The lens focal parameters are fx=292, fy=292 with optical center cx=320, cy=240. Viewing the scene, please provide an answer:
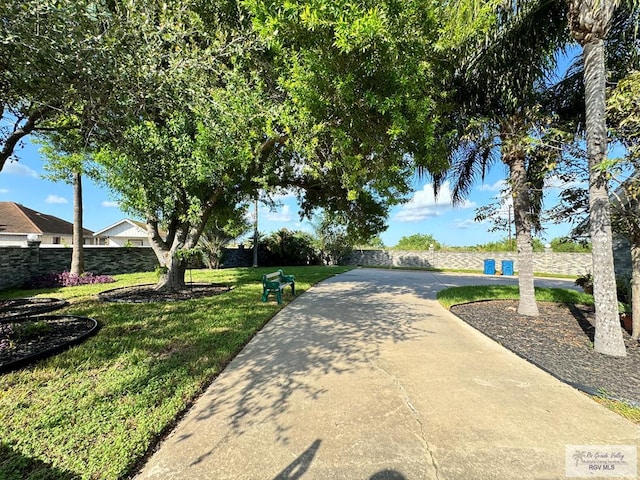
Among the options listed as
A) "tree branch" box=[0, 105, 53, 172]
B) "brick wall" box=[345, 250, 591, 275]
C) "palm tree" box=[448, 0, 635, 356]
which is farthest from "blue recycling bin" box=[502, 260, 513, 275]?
"tree branch" box=[0, 105, 53, 172]

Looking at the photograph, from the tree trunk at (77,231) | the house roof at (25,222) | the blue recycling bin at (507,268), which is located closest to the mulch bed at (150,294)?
the tree trunk at (77,231)

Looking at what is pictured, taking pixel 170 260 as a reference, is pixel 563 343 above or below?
below

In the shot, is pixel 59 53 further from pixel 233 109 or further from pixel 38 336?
pixel 38 336

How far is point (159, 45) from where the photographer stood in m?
3.69

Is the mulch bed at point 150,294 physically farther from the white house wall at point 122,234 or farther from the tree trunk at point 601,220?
the white house wall at point 122,234

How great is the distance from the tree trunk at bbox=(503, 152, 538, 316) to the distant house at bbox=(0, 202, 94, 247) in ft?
76.6

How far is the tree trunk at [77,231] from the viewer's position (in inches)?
444

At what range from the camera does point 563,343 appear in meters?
4.74

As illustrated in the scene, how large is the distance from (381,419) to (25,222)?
96.9 feet

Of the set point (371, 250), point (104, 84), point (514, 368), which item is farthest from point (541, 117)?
point (371, 250)

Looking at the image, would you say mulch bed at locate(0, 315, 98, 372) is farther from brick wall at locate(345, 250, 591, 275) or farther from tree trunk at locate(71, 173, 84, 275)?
brick wall at locate(345, 250, 591, 275)

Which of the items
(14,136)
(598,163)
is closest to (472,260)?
(598,163)

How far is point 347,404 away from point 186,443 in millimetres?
1438

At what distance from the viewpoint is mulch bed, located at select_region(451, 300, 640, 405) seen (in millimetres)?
3404
